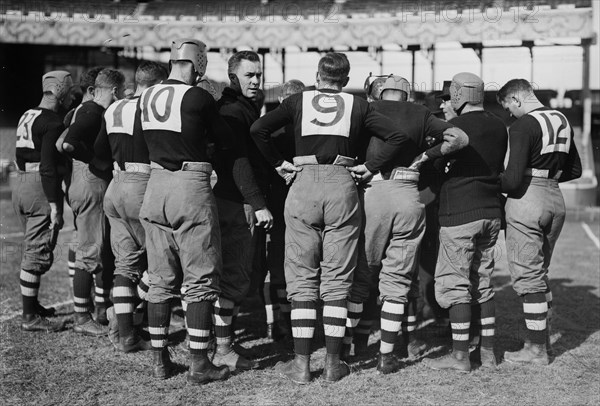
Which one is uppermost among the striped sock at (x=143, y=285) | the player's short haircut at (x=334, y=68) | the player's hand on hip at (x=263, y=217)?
the player's short haircut at (x=334, y=68)

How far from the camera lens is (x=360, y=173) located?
182 inches

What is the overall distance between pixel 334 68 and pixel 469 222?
5.39 ft

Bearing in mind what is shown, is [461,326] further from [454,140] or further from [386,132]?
[386,132]

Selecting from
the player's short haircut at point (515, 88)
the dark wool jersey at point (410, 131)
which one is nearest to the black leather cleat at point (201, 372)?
the dark wool jersey at point (410, 131)

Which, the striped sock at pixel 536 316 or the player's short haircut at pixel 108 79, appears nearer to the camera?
the striped sock at pixel 536 316

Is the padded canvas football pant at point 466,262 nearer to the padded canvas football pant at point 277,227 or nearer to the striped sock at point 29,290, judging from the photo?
the padded canvas football pant at point 277,227

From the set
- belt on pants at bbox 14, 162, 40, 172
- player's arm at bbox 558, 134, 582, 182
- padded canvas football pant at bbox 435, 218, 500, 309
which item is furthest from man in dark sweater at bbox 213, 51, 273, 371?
player's arm at bbox 558, 134, 582, 182

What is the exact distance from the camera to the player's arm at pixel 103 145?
5.16 m

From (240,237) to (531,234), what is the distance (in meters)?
2.42

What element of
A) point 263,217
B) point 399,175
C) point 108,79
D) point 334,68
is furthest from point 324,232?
point 108,79

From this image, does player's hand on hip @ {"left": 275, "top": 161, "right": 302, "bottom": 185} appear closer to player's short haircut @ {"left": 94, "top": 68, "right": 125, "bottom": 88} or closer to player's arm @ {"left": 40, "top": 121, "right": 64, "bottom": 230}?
player's short haircut @ {"left": 94, "top": 68, "right": 125, "bottom": 88}

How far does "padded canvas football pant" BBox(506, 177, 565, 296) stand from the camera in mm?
4969

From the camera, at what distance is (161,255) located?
440 cm

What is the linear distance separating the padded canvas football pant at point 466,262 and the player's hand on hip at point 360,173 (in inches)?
33.1
